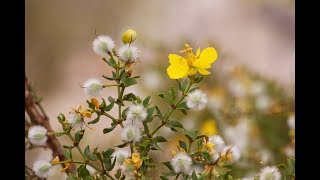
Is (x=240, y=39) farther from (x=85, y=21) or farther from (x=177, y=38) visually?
(x=85, y=21)

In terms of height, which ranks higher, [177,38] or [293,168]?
[177,38]

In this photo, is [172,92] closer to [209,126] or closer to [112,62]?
[112,62]

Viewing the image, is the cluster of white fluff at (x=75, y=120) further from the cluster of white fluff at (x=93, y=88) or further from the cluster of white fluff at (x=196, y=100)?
the cluster of white fluff at (x=196, y=100)

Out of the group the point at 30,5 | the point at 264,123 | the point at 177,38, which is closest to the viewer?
the point at 30,5

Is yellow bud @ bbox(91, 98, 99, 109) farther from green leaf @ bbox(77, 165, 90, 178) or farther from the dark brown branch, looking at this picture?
the dark brown branch

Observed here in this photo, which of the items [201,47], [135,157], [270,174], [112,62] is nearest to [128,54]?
[112,62]

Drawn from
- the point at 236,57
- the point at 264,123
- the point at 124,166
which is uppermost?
the point at 236,57

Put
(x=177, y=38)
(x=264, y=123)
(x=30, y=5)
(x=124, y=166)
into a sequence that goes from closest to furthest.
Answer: (x=124, y=166) → (x=30, y=5) → (x=177, y=38) → (x=264, y=123)

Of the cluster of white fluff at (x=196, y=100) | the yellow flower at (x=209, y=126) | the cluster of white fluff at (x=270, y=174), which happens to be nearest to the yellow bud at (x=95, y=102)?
the cluster of white fluff at (x=196, y=100)
